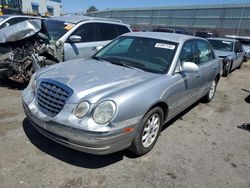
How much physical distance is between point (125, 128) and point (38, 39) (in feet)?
13.8

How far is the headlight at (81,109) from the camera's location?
3.07 meters

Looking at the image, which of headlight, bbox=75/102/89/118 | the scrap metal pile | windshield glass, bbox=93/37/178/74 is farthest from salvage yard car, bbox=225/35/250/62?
headlight, bbox=75/102/89/118

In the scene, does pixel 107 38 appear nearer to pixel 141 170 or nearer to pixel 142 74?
pixel 142 74

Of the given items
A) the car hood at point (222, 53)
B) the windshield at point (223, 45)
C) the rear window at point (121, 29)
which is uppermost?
A: the rear window at point (121, 29)

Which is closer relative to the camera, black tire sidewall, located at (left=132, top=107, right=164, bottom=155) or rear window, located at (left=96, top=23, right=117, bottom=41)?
black tire sidewall, located at (left=132, top=107, right=164, bottom=155)

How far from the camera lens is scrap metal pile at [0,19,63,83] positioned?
6.07 meters

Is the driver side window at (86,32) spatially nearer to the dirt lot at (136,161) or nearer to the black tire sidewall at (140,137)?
the dirt lot at (136,161)

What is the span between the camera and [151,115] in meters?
3.64

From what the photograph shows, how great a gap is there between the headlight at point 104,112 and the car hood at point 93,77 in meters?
0.10

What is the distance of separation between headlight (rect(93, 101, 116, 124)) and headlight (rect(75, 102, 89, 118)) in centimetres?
11

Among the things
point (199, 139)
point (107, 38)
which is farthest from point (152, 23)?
point (199, 139)

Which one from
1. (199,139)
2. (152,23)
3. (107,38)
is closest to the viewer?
(199,139)

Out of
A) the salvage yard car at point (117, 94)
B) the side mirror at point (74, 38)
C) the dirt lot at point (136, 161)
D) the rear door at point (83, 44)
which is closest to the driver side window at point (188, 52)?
the salvage yard car at point (117, 94)

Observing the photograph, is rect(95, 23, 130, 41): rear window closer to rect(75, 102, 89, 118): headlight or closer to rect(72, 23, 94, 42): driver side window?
rect(72, 23, 94, 42): driver side window
